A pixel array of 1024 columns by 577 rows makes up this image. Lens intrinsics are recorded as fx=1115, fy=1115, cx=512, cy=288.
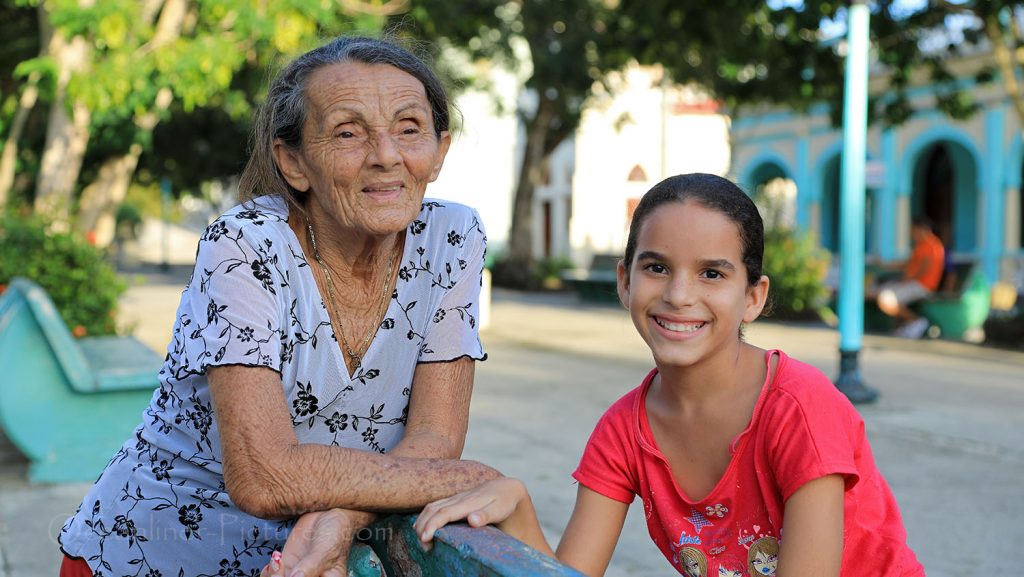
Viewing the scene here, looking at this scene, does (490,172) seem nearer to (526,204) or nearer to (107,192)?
(526,204)

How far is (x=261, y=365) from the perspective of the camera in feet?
6.00

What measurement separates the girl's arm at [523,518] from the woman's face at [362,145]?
0.57 meters

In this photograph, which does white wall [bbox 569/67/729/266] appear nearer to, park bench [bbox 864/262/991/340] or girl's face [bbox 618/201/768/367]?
park bench [bbox 864/262/991/340]

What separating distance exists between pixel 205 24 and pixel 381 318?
10.6 m

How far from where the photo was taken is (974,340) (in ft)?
44.3

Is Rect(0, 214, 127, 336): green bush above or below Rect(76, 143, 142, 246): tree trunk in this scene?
below

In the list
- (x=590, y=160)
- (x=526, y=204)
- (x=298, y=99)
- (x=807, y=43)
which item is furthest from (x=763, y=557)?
(x=590, y=160)

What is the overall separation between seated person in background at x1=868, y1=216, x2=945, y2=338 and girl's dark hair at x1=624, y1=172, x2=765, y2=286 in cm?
1228

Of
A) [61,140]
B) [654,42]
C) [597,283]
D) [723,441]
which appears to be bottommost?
[597,283]

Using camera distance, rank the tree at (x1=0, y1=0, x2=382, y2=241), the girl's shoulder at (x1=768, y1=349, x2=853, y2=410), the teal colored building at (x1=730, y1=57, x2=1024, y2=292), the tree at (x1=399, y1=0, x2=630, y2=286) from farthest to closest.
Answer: the teal colored building at (x1=730, y1=57, x2=1024, y2=292) → the tree at (x1=399, y1=0, x2=630, y2=286) → the tree at (x1=0, y1=0, x2=382, y2=241) → the girl's shoulder at (x1=768, y1=349, x2=853, y2=410)

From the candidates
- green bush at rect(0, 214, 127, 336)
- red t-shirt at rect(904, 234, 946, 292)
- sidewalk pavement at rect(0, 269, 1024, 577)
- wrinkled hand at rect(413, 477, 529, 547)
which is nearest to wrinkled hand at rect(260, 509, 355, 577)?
wrinkled hand at rect(413, 477, 529, 547)

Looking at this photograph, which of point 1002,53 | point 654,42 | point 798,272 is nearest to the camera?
point 1002,53

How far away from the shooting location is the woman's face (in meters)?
2.04

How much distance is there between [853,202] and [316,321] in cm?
726
